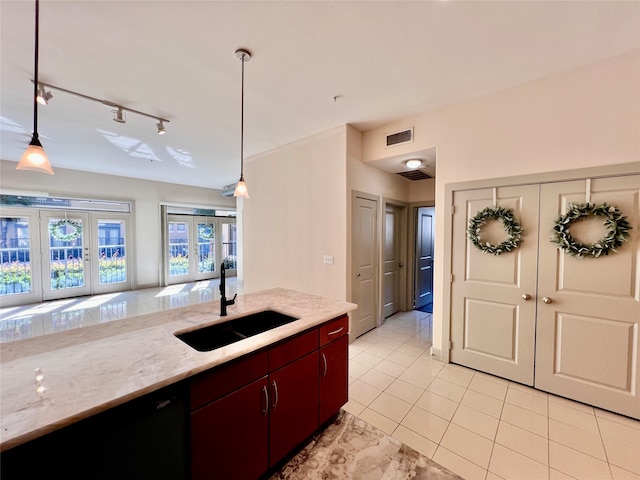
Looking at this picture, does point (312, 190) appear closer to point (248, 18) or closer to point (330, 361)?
point (248, 18)

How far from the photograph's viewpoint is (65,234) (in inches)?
232

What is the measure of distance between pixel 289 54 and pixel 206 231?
7.11 meters

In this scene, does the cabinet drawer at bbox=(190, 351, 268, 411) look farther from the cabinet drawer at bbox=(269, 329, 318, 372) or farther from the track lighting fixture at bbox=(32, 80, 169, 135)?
the track lighting fixture at bbox=(32, 80, 169, 135)

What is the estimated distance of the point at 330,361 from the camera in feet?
6.54

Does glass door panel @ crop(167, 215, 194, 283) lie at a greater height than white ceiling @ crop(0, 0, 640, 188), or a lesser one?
lesser

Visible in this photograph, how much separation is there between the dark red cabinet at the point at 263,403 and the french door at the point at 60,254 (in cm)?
692

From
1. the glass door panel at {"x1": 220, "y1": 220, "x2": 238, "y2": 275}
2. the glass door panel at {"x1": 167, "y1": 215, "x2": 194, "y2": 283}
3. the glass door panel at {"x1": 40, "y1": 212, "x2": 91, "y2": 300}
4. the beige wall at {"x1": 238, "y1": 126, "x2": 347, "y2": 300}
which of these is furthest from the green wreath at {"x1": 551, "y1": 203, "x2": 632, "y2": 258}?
the glass door panel at {"x1": 40, "y1": 212, "x2": 91, "y2": 300}

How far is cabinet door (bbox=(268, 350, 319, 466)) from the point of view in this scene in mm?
1596

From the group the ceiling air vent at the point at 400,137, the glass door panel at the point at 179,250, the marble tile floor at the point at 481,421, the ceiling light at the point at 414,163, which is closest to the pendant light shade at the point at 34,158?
the marble tile floor at the point at 481,421

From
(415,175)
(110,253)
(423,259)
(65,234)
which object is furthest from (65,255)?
(423,259)

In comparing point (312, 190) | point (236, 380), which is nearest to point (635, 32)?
point (312, 190)

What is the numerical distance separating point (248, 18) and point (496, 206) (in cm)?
282

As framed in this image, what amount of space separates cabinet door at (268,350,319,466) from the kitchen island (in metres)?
0.24

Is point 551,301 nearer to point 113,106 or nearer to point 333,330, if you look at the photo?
point 333,330
